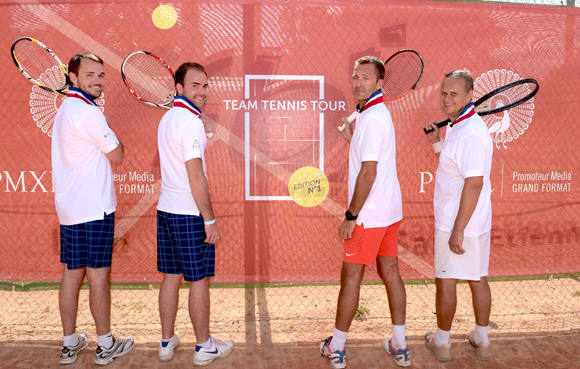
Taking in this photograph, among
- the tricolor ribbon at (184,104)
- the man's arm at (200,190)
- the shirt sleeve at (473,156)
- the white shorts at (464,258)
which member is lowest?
the white shorts at (464,258)

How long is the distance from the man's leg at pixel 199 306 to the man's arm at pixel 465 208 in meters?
1.81

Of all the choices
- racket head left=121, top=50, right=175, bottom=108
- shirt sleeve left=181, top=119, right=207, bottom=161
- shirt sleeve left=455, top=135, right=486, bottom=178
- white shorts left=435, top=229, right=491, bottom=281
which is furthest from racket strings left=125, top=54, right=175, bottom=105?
white shorts left=435, top=229, right=491, bottom=281

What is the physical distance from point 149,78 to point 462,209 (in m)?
2.99

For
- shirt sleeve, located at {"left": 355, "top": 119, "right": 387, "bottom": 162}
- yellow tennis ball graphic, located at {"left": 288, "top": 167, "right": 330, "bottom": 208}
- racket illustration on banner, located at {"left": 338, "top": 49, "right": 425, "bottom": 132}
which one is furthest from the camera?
yellow tennis ball graphic, located at {"left": 288, "top": 167, "right": 330, "bottom": 208}

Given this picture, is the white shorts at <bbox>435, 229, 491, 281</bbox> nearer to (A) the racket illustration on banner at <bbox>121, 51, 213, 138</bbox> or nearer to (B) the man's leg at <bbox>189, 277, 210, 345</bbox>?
(B) the man's leg at <bbox>189, 277, 210, 345</bbox>

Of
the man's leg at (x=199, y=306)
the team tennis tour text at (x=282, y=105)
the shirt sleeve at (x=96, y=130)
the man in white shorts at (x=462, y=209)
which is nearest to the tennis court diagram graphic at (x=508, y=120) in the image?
the man in white shorts at (x=462, y=209)

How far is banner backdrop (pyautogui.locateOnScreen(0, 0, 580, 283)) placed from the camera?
3652 millimetres

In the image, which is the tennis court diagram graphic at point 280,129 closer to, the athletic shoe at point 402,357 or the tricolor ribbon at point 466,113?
the tricolor ribbon at point 466,113

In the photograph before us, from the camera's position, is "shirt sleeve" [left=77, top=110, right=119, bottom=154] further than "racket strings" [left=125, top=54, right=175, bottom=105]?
No

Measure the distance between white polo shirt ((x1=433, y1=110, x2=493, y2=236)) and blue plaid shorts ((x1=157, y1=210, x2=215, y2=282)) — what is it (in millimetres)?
1755

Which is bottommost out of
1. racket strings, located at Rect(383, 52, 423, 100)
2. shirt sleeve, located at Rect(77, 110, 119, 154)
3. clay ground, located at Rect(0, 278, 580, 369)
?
clay ground, located at Rect(0, 278, 580, 369)

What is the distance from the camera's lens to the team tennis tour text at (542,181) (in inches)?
155

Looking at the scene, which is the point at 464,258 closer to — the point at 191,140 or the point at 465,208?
the point at 465,208

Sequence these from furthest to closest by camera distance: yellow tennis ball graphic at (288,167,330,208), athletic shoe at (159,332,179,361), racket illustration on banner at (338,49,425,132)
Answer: yellow tennis ball graphic at (288,167,330,208) < racket illustration on banner at (338,49,425,132) < athletic shoe at (159,332,179,361)
